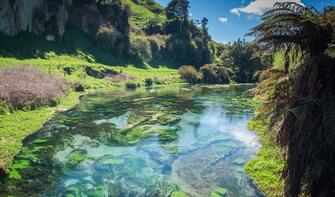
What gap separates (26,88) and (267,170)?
26.8 metres

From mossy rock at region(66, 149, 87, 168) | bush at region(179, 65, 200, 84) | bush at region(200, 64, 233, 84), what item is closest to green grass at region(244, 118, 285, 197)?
mossy rock at region(66, 149, 87, 168)

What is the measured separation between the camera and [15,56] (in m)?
65.1

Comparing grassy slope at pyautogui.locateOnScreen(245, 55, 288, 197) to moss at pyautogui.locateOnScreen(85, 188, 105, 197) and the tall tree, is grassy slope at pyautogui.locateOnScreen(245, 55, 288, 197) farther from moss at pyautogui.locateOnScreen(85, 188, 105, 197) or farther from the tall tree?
the tall tree

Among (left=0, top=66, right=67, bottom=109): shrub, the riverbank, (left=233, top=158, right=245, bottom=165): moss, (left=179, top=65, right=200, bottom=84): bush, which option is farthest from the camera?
(left=179, top=65, right=200, bottom=84): bush

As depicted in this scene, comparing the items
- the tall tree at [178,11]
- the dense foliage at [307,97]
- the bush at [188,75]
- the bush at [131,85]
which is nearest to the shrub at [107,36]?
the bush at [188,75]

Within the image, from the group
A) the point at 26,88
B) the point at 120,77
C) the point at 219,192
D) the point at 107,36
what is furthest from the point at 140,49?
the point at 219,192

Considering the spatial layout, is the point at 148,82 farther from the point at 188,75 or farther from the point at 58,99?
the point at 58,99

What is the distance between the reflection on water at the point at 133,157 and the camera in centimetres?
1823

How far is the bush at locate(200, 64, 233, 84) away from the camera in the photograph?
4574 inches

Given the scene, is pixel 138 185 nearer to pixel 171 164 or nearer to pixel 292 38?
pixel 171 164

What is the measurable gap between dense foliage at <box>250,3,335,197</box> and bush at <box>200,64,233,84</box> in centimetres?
10265

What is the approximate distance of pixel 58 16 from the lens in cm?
8819

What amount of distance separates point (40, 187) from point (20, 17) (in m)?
64.7

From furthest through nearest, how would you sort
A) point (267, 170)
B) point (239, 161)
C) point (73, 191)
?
point (239, 161)
point (267, 170)
point (73, 191)
